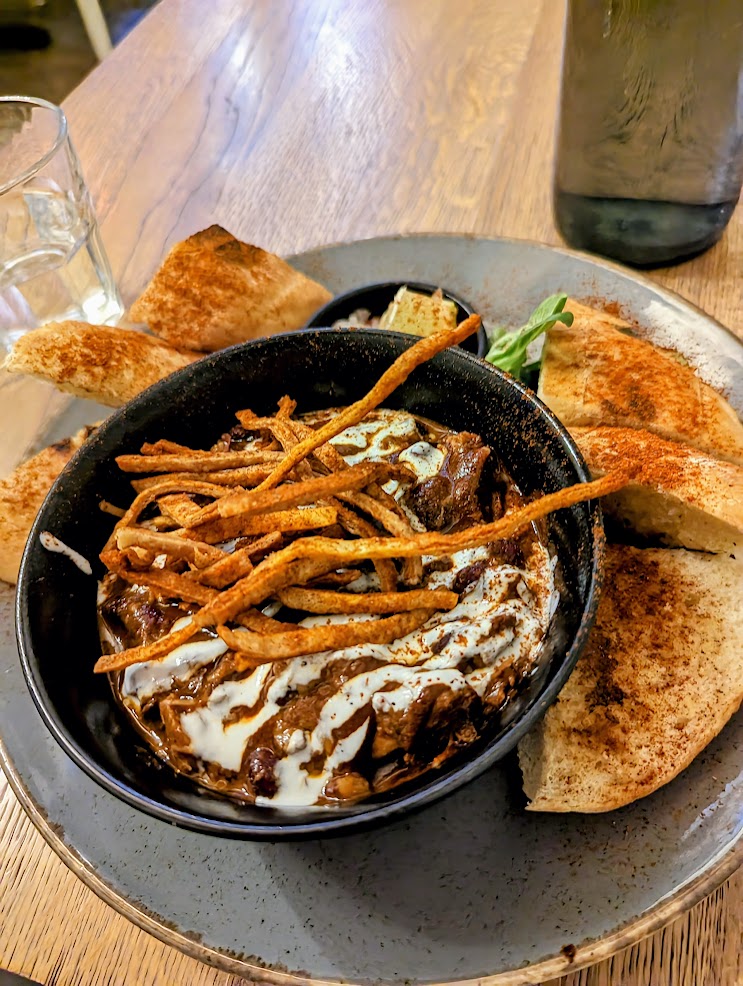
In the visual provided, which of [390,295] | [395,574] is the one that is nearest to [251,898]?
[395,574]

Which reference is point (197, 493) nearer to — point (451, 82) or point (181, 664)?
point (181, 664)

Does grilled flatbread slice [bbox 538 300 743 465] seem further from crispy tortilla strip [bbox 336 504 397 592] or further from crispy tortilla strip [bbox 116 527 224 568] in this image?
crispy tortilla strip [bbox 116 527 224 568]

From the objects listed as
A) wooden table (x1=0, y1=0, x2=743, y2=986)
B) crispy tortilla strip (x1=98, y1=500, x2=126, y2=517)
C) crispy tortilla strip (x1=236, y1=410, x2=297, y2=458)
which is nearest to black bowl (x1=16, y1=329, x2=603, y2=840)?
crispy tortilla strip (x1=98, y1=500, x2=126, y2=517)

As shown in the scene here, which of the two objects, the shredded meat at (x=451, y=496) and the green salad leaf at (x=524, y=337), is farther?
the green salad leaf at (x=524, y=337)

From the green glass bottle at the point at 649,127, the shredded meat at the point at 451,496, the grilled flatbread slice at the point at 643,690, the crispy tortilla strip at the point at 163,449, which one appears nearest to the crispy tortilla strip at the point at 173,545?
the crispy tortilla strip at the point at 163,449

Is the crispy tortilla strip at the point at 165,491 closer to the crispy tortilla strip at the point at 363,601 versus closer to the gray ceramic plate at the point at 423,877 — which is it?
the crispy tortilla strip at the point at 363,601

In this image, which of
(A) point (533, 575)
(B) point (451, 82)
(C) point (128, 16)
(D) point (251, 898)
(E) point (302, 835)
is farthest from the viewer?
(C) point (128, 16)
